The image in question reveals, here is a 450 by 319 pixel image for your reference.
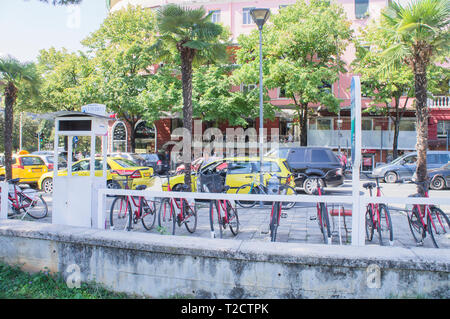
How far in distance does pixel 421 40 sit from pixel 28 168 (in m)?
16.1

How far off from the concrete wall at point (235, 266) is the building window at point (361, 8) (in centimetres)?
3021

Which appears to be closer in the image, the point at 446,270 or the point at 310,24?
the point at 446,270

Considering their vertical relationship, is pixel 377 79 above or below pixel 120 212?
above

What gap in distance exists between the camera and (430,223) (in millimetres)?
5762

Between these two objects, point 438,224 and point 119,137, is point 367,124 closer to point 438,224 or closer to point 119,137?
point 119,137

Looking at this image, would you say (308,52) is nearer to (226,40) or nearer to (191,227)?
(226,40)

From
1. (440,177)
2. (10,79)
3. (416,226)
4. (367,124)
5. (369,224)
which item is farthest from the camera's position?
(367,124)

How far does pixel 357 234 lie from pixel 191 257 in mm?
2109

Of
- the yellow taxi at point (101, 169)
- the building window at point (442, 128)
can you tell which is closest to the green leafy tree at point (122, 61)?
the yellow taxi at point (101, 169)

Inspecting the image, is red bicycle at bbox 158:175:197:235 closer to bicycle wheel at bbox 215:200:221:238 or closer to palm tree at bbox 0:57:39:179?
bicycle wheel at bbox 215:200:221:238

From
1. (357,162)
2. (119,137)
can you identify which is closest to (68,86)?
(119,137)

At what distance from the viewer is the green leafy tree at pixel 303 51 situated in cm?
2244
